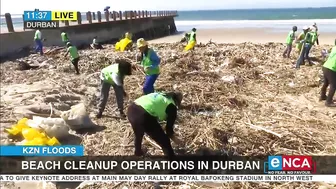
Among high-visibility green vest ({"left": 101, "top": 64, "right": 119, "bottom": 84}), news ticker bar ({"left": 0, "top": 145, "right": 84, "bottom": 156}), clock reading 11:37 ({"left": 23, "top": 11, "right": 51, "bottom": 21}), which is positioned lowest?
news ticker bar ({"left": 0, "top": 145, "right": 84, "bottom": 156})

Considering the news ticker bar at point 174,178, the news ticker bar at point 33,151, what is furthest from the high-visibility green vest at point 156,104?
the news ticker bar at point 33,151

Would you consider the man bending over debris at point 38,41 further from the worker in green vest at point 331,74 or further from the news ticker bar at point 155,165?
the worker in green vest at point 331,74

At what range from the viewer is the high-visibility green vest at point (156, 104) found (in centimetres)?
369

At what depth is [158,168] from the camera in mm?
4266

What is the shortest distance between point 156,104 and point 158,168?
100 centimetres

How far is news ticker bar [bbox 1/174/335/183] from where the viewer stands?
3898mm

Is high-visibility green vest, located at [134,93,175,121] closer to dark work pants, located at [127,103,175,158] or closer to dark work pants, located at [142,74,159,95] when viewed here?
dark work pants, located at [127,103,175,158]

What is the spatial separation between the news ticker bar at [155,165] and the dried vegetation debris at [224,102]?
193 millimetres

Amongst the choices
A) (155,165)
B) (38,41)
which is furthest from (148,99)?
(38,41)

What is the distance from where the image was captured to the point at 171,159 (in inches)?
160

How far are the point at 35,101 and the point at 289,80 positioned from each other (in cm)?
623

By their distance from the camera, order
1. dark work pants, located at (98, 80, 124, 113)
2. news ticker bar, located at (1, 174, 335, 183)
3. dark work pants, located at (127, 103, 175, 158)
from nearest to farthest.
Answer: dark work pants, located at (127, 103, 175, 158) → news ticker bar, located at (1, 174, 335, 183) → dark work pants, located at (98, 80, 124, 113)

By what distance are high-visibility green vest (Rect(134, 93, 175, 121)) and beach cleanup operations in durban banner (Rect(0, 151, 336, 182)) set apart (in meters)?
0.71

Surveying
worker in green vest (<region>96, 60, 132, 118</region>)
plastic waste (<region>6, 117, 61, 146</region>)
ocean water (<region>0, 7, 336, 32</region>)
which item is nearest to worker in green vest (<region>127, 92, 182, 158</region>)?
plastic waste (<region>6, 117, 61, 146</region>)
